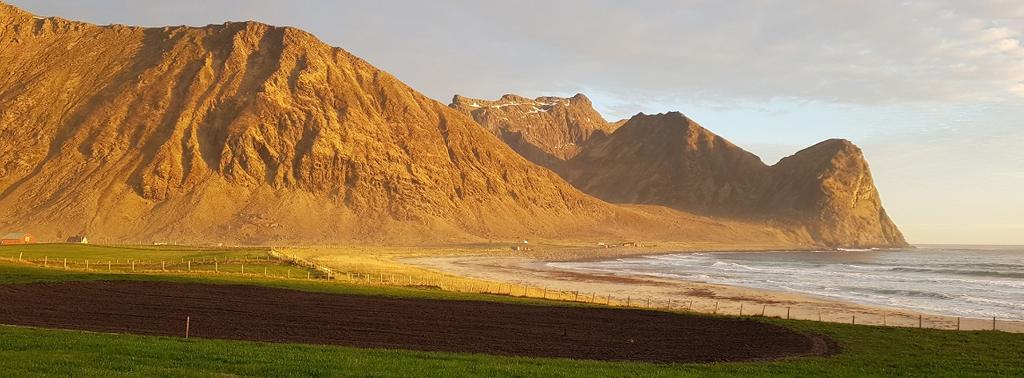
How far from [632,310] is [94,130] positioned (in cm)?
14715

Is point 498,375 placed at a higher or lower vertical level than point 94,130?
lower

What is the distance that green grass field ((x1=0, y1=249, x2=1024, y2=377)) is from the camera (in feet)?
54.5

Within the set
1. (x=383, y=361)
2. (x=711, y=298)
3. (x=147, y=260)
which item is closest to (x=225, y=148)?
(x=147, y=260)

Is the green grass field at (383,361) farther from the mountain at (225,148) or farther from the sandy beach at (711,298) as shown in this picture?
the mountain at (225,148)

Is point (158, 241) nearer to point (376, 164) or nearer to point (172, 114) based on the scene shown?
point (172, 114)

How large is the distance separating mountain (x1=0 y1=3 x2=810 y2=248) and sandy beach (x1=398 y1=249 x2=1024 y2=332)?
7060 centimetres

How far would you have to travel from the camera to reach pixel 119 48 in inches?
6791

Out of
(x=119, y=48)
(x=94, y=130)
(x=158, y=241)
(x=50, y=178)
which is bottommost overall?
(x=158, y=241)

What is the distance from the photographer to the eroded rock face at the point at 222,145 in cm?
13638

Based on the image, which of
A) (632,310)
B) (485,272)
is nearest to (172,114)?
(485,272)

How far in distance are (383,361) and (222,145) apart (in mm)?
149104

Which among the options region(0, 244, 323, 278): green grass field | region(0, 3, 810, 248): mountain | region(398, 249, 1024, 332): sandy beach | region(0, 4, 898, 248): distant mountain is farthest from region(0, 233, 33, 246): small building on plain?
region(398, 249, 1024, 332): sandy beach

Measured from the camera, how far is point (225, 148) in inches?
6014

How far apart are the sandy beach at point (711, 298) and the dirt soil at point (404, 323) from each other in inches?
534
